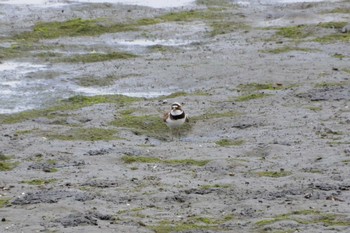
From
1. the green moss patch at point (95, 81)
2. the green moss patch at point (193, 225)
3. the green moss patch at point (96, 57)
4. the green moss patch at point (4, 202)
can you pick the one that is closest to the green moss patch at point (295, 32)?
the green moss patch at point (96, 57)

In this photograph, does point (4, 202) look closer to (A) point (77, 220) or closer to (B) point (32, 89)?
(A) point (77, 220)

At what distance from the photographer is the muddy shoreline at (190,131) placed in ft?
45.5

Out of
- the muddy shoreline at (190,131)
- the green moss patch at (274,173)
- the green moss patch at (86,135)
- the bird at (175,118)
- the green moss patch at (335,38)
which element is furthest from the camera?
the green moss patch at (335,38)

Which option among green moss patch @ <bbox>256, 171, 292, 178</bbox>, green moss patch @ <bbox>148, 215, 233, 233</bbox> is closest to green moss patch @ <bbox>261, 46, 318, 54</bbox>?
green moss patch @ <bbox>256, 171, 292, 178</bbox>

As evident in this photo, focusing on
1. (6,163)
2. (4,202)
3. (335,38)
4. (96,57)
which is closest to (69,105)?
(6,163)

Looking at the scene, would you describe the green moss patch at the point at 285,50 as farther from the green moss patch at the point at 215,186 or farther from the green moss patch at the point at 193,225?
the green moss patch at the point at 193,225

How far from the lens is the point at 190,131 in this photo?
67.1 ft

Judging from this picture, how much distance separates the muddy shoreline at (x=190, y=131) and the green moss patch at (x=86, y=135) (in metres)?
0.04

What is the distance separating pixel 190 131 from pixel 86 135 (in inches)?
83.3

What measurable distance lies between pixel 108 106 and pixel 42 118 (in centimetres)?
176

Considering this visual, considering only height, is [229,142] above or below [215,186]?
below

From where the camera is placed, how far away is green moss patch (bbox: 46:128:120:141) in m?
19.4

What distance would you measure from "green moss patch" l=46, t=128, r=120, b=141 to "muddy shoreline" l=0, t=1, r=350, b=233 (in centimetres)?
4

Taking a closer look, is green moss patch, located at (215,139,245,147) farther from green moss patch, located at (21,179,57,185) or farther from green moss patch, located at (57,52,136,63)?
green moss patch, located at (57,52,136,63)
